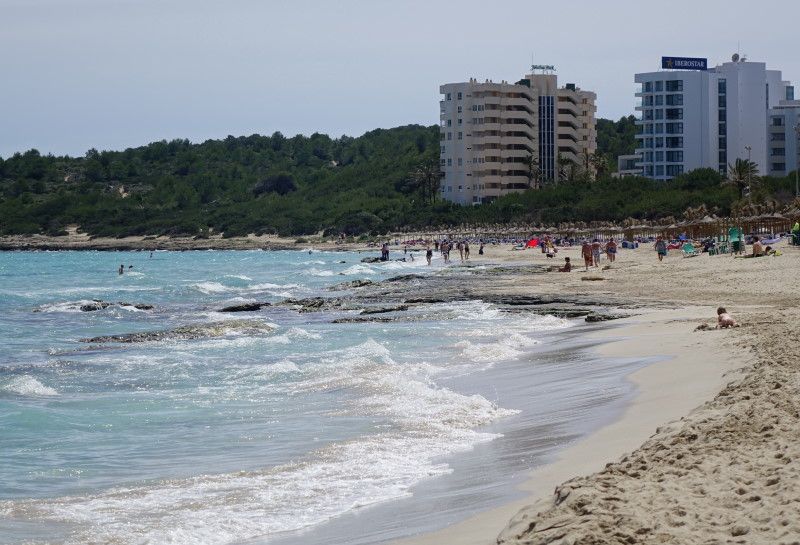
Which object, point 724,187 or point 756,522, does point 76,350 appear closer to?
point 756,522

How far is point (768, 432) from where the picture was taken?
26.8ft

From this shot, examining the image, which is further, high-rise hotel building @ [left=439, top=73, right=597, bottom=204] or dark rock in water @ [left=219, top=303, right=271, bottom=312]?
high-rise hotel building @ [left=439, top=73, right=597, bottom=204]

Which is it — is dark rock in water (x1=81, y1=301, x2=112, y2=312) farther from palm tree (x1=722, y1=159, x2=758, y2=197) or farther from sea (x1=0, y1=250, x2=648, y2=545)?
palm tree (x1=722, y1=159, x2=758, y2=197)

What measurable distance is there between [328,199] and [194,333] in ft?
433

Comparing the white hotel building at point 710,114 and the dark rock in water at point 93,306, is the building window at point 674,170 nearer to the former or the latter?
the white hotel building at point 710,114

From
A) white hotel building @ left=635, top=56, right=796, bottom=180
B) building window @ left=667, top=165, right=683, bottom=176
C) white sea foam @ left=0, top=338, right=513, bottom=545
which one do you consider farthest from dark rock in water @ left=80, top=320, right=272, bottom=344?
building window @ left=667, top=165, right=683, bottom=176

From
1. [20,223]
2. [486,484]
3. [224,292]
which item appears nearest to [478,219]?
[224,292]

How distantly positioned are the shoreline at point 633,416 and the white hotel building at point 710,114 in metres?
92.4

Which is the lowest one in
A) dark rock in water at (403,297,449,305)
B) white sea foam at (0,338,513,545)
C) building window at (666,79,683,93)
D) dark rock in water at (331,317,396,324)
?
white sea foam at (0,338,513,545)

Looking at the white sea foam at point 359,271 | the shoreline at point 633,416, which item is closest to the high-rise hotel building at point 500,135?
the white sea foam at point 359,271

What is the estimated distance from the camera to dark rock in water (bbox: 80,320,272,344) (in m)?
26.8

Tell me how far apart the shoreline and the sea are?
0.28m

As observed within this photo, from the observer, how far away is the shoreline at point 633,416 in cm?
782

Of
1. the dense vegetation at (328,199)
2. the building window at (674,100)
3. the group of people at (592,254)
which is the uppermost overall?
the building window at (674,100)
